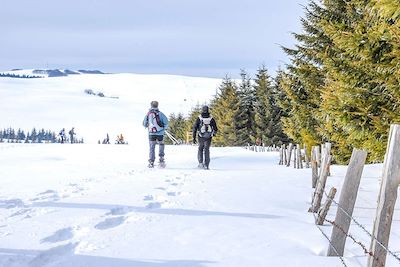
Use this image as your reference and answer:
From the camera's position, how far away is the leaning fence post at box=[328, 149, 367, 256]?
15.9 feet

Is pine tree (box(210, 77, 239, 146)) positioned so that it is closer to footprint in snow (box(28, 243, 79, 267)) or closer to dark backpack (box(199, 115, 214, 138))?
dark backpack (box(199, 115, 214, 138))

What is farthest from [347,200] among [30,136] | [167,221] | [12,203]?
[30,136]

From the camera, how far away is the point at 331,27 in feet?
36.9

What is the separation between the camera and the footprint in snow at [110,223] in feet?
19.5

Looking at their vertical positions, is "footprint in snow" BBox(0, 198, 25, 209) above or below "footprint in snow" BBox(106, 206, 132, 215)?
above

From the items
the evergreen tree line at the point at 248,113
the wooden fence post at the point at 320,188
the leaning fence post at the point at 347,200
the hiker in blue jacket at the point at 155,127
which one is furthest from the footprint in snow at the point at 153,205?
the evergreen tree line at the point at 248,113

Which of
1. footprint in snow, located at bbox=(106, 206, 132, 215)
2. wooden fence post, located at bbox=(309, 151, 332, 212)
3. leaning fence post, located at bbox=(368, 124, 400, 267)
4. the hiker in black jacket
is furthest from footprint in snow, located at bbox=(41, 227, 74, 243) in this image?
the hiker in black jacket

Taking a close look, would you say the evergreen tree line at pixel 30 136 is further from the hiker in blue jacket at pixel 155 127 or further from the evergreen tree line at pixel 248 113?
the hiker in blue jacket at pixel 155 127

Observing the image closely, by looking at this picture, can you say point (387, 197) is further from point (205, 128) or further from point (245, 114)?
point (245, 114)

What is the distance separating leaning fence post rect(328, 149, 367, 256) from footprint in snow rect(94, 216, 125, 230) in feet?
8.93

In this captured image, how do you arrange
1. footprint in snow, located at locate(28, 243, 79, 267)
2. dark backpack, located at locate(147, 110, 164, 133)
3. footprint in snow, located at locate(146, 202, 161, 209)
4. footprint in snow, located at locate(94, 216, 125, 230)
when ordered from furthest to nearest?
dark backpack, located at locate(147, 110, 164, 133) → footprint in snow, located at locate(146, 202, 161, 209) → footprint in snow, located at locate(94, 216, 125, 230) → footprint in snow, located at locate(28, 243, 79, 267)

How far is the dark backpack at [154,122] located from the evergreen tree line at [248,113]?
1318 inches

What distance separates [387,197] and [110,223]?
143 inches

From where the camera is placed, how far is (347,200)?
4.86m
